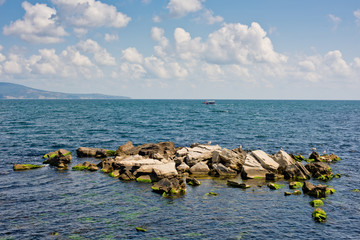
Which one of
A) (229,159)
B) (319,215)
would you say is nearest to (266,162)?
(229,159)

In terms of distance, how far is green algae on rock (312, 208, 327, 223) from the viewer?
1900 centimetres

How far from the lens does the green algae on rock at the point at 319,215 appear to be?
1900 centimetres

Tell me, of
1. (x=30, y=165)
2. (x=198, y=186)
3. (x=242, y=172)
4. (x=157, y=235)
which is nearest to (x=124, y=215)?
(x=157, y=235)

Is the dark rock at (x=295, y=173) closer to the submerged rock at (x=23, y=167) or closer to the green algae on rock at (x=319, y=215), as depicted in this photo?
the green algae on rock at (x=319, y=215)

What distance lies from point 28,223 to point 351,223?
21.4m

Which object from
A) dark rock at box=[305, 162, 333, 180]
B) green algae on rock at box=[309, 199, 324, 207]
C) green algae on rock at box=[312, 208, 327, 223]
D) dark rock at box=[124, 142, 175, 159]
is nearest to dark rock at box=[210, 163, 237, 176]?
dark rock at box=[124, 142, 175, 159]

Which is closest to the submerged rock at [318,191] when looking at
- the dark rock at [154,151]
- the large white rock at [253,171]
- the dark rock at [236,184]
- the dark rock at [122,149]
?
the dark rock at [236,184]

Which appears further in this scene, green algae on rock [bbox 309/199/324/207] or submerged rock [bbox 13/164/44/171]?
A: submerged rock [bbox 13/164/44/171]

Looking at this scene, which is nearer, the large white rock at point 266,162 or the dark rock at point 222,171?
the large white rock at point 266,162

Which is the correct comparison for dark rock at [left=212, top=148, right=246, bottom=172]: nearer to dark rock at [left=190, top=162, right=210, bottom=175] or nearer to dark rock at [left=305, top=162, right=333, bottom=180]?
dark rock at [left=190, top=162, right=210, bottom=175]

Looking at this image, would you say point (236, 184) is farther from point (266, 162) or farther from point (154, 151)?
point (154, 151)

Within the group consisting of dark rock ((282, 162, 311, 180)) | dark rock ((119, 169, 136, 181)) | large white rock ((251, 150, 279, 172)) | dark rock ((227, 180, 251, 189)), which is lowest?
dark rock ((119, 169, 136, 181))

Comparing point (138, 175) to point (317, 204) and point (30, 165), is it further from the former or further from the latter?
point (317, 204)

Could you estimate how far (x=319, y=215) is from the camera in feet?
63.2
